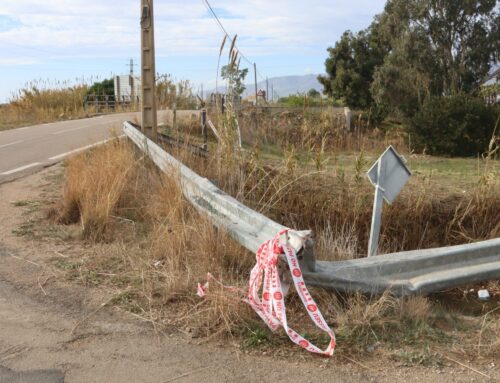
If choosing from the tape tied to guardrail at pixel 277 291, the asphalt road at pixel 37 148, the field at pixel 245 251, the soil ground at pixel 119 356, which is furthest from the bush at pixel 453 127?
the soil ground at pixel 119 356

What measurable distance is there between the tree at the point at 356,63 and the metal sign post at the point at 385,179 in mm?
37283

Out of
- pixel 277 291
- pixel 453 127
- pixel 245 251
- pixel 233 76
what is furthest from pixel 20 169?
pixel 453 127

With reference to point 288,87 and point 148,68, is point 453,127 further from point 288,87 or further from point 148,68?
point 288,87

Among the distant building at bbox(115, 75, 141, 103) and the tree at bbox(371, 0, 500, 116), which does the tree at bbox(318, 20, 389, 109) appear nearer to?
the tree at bbox(371, 0, 500, 116)

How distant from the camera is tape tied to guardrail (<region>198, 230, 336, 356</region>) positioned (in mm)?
3764

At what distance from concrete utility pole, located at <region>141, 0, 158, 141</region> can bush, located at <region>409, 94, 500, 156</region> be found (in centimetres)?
1074

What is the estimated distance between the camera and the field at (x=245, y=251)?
3875mm

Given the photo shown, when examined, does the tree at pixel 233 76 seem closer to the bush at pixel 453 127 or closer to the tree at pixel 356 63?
the bush at pixel 453 127

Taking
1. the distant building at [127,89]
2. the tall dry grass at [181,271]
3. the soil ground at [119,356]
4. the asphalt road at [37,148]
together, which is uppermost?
the distant building at [127,89]

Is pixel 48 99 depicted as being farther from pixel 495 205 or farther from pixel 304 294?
pixel 304 294

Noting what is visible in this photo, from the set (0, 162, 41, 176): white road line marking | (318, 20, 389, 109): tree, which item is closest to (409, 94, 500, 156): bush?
(0, 162, 41, 176): white road line marking

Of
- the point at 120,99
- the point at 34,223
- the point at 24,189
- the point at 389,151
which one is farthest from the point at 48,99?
the point at 389,151

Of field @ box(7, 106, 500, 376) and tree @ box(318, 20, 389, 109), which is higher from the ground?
tree @ box(318, 20, 389, 109)

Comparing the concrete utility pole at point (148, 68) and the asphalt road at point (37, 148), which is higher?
the concrete utility pole at point (148, 68)
